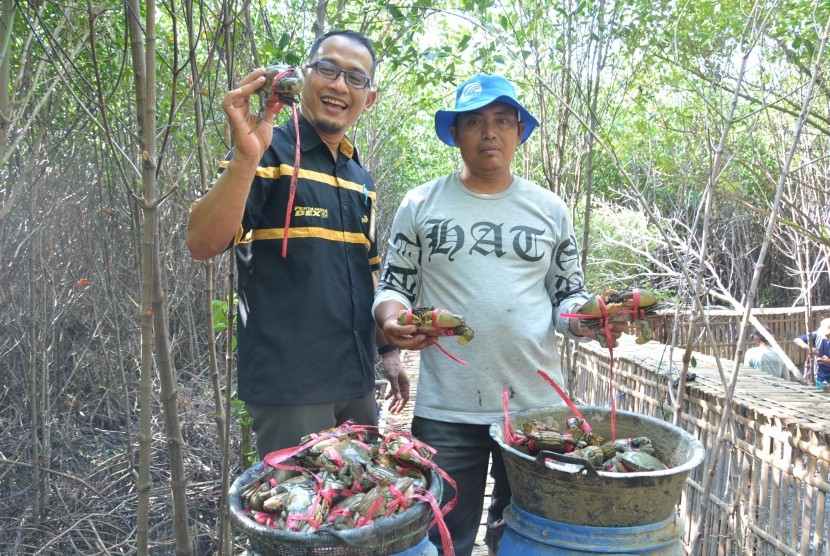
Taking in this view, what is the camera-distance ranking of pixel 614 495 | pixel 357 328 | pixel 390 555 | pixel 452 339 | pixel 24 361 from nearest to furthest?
pixel 390 555, pixel 614 495, pixel 357 328, pixel 452 339, pixel 24 361

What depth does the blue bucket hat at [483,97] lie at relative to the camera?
2.14 meters

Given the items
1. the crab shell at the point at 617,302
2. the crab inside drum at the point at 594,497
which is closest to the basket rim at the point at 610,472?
the crab inside drum at the point at 594,497

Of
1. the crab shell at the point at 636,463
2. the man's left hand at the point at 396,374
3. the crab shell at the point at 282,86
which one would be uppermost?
the crab shell at the point at 282,86

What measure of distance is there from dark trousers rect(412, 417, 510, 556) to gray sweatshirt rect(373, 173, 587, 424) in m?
0.05

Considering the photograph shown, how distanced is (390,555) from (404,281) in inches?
40.9

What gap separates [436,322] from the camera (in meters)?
1.74

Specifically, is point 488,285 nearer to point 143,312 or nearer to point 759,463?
point 143,312

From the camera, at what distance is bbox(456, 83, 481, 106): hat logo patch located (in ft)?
7.25

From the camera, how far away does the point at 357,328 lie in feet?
6.72

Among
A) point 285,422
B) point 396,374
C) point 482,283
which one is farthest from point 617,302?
point 285,422

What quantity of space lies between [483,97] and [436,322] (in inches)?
34.2

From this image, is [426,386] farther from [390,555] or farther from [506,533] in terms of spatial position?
[390,555]

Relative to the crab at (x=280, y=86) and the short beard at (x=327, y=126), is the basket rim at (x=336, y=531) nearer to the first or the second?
A: the crab at (x=280, y=86)

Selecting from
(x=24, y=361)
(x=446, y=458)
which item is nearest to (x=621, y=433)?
(x=446, y=458)
